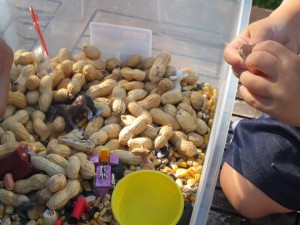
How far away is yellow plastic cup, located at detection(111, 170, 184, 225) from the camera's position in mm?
999

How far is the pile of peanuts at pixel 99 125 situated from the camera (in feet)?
3.38

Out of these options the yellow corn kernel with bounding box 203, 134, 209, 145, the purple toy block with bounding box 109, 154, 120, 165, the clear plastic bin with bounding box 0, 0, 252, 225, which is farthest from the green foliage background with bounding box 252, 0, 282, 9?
the purple toy block with bounding box 109, 154, 120, 165

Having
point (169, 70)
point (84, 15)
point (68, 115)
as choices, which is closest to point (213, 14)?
point (169, 70)

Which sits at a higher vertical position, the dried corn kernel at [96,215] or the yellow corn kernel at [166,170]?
the yellow corn kernel at [166,170]

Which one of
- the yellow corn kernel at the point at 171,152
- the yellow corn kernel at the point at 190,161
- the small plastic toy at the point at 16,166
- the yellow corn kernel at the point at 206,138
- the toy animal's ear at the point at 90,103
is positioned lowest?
the yellow corn kernel at the point at 190,161

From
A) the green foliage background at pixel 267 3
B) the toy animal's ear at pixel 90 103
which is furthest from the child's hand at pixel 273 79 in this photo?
the green foliage background at pixel 267 3

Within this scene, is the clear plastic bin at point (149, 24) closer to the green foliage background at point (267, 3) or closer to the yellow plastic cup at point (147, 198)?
the yellow plastic cup at point (147, 198)

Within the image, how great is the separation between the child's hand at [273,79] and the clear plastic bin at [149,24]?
525 mm

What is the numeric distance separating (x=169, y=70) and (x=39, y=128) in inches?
17.0

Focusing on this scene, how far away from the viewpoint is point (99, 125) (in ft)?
4.02

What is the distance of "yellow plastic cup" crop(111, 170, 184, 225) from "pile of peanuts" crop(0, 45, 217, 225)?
52mm

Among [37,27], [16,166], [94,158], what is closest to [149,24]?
[37,27]

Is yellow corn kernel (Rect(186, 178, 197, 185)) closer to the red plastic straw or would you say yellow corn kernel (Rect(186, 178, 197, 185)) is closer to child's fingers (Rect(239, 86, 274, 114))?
child's fingers (Rect(239, 86, 274, 114))

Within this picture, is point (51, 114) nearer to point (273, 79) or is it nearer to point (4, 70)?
point (4, 70)
